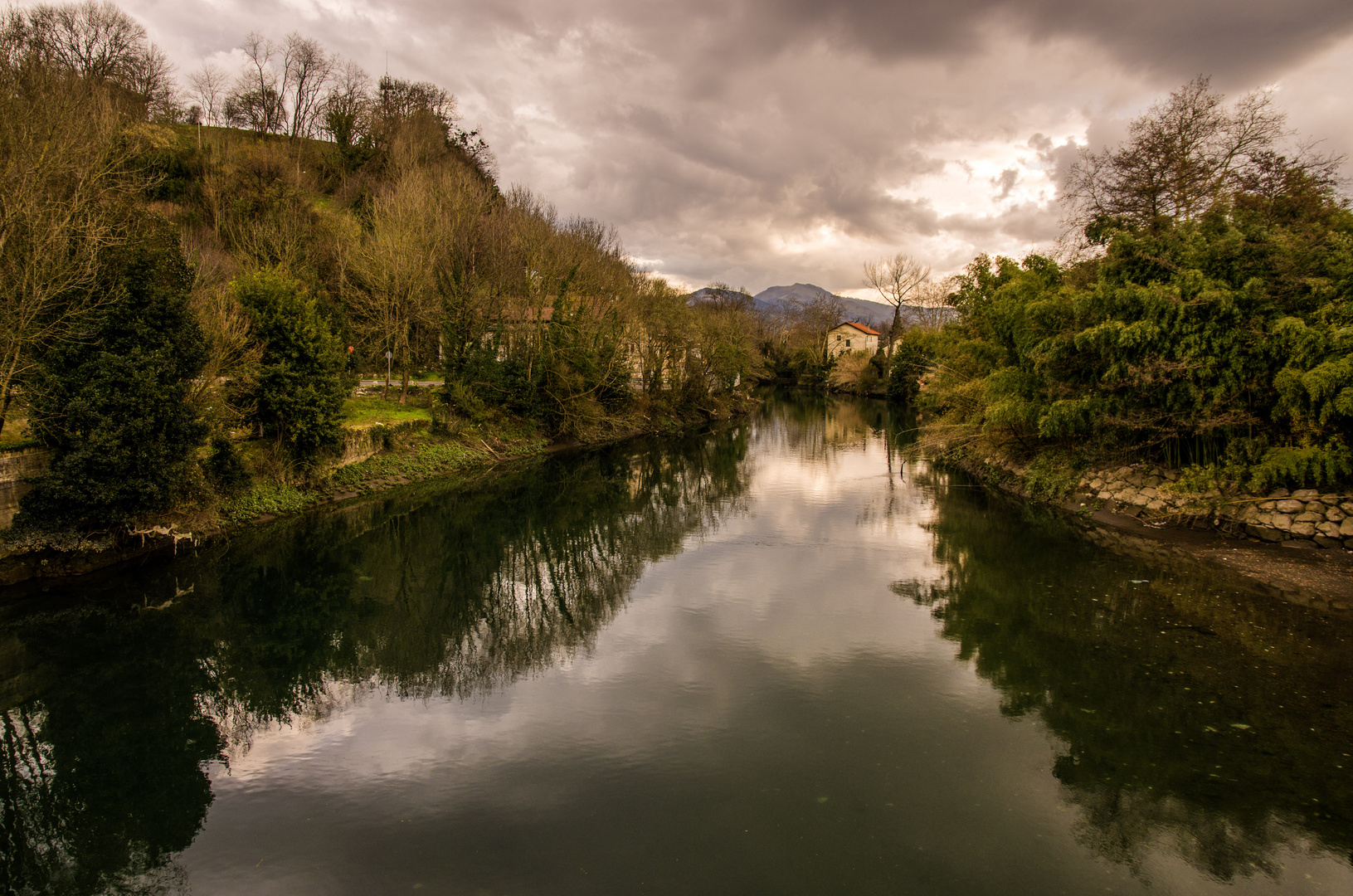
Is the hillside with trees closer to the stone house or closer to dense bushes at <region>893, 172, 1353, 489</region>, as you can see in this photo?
dense bushes at <region>893, 172, 1353, 489</region>

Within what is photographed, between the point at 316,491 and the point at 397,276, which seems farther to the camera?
the point at 397,276

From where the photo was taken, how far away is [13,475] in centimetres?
1209

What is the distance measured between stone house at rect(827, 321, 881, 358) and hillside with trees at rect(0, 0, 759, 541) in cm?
2896

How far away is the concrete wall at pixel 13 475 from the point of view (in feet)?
39.2

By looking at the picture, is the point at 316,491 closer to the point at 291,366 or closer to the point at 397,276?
the point at 291,366

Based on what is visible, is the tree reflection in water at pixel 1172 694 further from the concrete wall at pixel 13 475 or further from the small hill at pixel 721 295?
the small hill at pixel 721 295

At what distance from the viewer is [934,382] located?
28.6 m

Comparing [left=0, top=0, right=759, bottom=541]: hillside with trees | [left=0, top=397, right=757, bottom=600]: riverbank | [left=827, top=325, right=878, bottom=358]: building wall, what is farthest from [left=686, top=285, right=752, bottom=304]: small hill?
[left=0, top=397, right=757, bottom=600]: riverbank

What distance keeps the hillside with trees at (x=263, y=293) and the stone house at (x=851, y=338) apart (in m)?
29.0

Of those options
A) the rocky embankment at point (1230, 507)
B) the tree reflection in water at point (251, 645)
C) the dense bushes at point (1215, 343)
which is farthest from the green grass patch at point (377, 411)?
the rocky embankment at point (1230, 507)

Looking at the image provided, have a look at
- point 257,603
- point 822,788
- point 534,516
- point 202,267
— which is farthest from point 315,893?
point 202,267

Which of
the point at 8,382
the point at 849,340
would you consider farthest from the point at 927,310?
the point at 8,382

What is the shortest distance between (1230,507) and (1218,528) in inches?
21.5

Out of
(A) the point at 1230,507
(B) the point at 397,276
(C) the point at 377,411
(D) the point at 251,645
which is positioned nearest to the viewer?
→ (D) the point at 251,645
